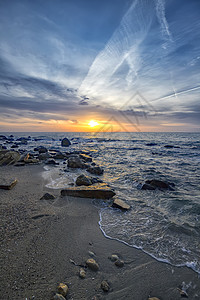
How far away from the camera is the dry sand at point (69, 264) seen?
7.12ft

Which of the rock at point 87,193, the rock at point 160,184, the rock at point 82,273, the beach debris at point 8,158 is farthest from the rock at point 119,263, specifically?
the beach debris at point 8,158

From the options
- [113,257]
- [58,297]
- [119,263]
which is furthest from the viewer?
[113,257]

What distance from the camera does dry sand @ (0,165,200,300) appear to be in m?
2.17

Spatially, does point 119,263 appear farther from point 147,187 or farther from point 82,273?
point 147,187

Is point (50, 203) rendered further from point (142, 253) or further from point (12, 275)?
point (142, 253)

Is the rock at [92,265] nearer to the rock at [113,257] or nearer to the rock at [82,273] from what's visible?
the rock at [82,273]

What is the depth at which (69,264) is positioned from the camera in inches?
103

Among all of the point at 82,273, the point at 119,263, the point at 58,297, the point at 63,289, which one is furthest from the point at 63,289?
the point at 119,263

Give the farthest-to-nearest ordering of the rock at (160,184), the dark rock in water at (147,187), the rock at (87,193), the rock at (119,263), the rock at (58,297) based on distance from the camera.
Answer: the rock at (160,184) < the dark rock in water at (147,187) < the rock at (87,193) < the rock at (119,263) < the rock at (58,297)

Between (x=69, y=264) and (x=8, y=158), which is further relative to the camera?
(x=8, y=158)

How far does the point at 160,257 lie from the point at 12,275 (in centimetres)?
272

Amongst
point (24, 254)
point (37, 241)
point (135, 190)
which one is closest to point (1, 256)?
point (24, 254)

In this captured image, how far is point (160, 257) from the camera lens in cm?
293

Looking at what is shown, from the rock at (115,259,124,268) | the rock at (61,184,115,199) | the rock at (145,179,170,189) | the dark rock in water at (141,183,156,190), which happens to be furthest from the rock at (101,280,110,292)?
the rock at (145,179,170,189)
